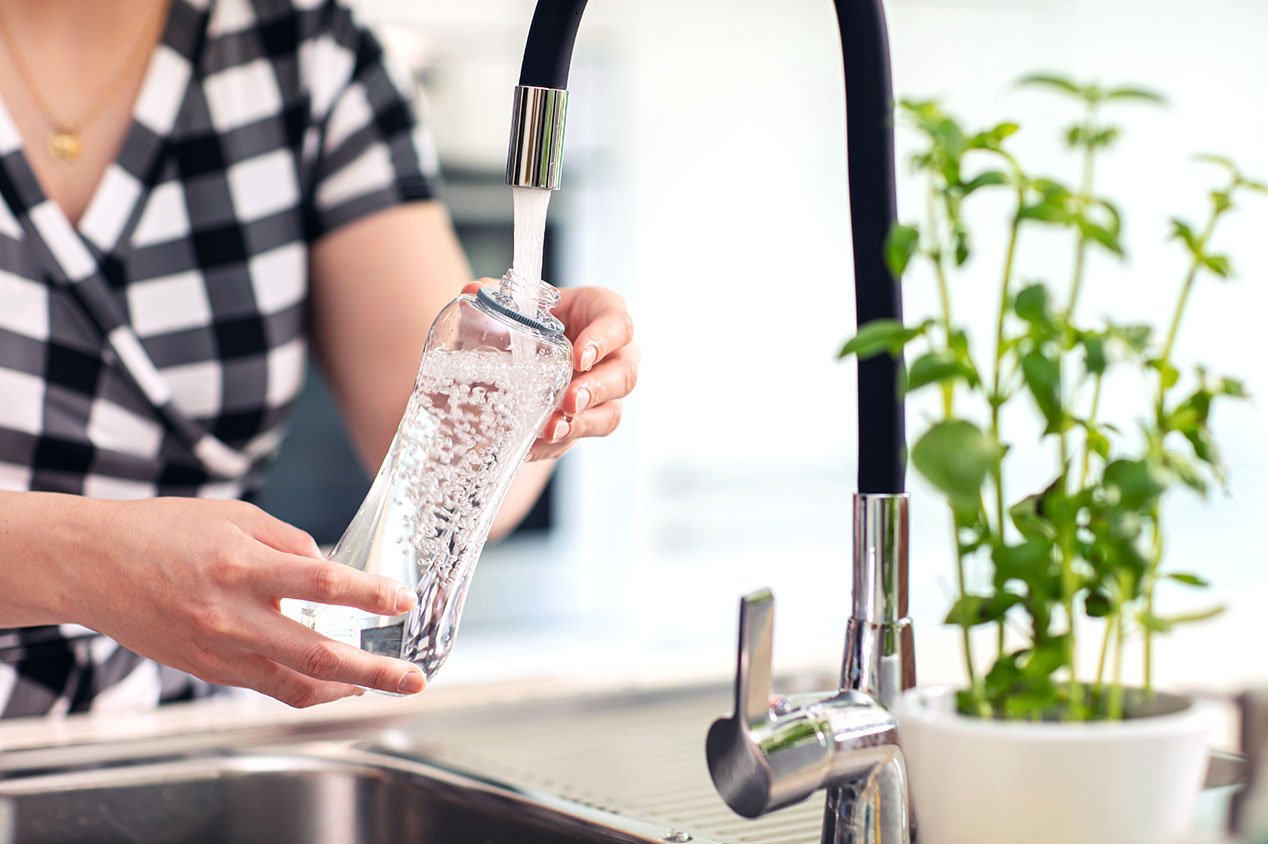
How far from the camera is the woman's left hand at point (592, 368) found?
25.4 inches

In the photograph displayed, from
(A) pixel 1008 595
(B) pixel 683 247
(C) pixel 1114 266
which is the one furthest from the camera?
(C) pixel 1114 266

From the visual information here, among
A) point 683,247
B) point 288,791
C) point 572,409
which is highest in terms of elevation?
point 683,247

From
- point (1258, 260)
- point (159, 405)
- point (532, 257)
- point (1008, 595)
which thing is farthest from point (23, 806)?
point (1258, 260)

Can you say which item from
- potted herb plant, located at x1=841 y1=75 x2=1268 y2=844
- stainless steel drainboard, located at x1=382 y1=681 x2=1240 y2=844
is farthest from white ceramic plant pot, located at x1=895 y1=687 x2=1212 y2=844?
stainless steel drainboard, located at x1=382 y1=681 x2=1240 y2=844

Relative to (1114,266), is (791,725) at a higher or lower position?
lower

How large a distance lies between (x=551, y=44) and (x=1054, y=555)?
286 mm

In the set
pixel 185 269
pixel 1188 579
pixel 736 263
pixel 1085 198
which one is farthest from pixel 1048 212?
pixel 736 263

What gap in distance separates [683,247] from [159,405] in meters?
1.47

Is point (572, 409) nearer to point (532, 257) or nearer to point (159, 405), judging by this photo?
point (532, 257)

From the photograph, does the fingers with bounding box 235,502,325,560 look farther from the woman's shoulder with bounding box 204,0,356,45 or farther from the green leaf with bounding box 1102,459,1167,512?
the woman's shoulder with bounding box 204,0,356,45

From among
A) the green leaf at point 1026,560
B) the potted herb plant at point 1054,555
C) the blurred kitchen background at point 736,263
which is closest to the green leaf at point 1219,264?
the potted herb plant at point 1054,555

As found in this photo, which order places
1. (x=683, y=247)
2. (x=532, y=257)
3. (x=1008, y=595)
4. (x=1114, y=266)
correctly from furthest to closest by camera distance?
(x=1114, y=266) < (x=683, y=247) < (x=532, y=257) < (x=1008, y=595)

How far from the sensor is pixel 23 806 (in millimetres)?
777

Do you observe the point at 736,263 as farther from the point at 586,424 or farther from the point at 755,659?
the point at 755,659
